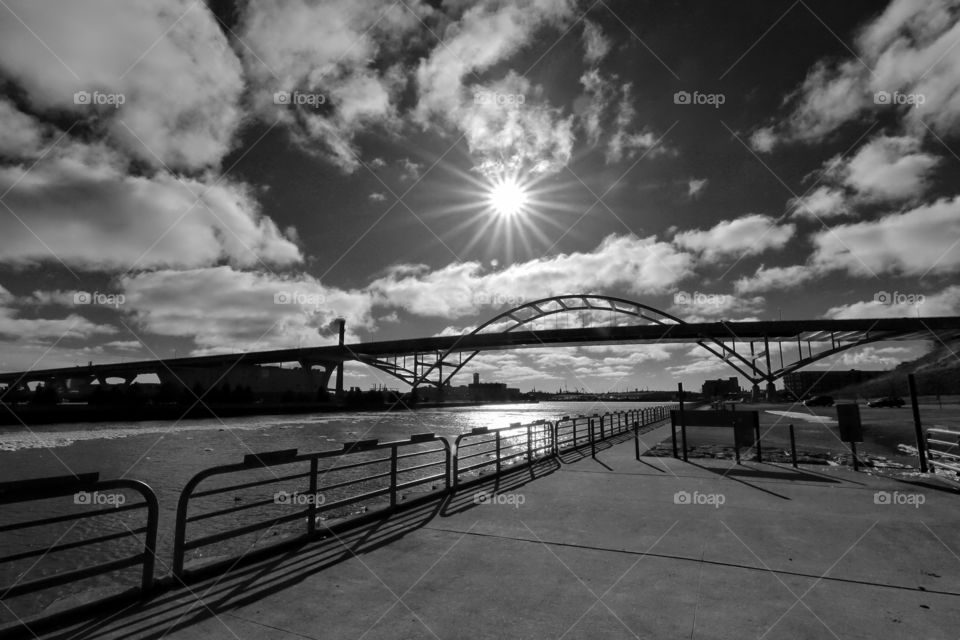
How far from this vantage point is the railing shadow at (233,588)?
3734 millimetres

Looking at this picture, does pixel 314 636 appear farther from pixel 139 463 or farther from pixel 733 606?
pixel 139 463

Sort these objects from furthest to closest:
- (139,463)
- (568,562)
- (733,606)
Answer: (139,463), (568,562), (733,606)

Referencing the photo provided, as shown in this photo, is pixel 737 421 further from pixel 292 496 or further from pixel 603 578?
pixel 292 496

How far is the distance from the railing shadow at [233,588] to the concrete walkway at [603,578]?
0.02 meters

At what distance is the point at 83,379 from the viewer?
399ft

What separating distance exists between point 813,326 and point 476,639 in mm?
90666

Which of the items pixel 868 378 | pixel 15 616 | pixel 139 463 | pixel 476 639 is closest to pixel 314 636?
pixel 476 639

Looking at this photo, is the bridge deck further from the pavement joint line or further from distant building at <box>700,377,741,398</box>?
the pavement joint line

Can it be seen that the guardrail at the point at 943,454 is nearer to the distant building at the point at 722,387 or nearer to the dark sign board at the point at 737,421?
the dark sign board at the point at 737,421

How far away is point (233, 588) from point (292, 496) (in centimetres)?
159

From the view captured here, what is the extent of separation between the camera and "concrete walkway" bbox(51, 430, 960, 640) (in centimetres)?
374

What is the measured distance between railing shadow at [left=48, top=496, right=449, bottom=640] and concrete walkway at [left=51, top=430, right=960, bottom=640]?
0.02 m

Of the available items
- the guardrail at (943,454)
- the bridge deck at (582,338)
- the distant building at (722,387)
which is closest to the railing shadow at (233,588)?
the guardrail at (943,454)

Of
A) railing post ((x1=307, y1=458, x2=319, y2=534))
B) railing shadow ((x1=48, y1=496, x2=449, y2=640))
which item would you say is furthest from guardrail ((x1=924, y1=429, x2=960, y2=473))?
railing post ((x1=307, y1=458, x2=319, y2=534))
